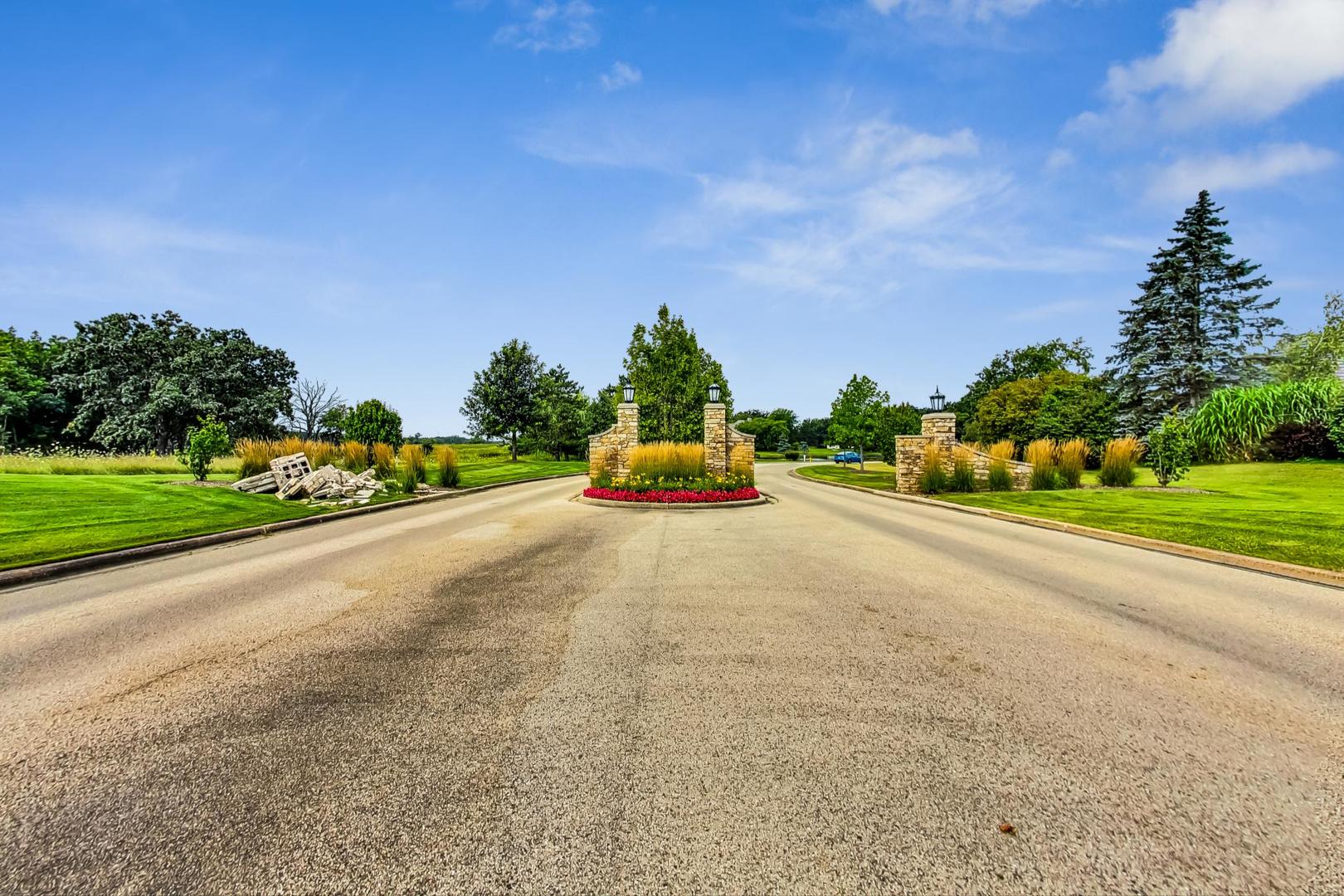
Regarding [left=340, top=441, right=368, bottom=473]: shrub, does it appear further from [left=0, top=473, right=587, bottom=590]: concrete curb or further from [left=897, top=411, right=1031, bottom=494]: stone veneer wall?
[left=897, top=411, right=1031, bottom=494]: stone veneer wall

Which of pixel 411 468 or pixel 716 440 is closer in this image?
pixel 411 468

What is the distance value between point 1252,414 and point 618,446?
26.4 metres

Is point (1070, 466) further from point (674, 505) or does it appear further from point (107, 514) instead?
point (107, 514)

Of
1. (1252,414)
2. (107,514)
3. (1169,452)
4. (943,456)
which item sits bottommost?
(107,514)

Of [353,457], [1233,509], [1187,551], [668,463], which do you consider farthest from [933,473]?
[353,457]

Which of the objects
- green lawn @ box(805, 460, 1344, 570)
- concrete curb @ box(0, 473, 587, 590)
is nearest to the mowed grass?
concrete curb @ box(0, 473, 587, 590)

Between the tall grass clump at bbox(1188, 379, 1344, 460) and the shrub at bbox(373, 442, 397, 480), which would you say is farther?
the tall grass clump at bbox(1188, 379, 1344, 460)

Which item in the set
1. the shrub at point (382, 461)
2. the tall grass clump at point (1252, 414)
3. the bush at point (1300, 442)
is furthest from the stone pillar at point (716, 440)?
the bush at point (1300, 442)

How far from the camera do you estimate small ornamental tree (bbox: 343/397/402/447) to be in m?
22.7

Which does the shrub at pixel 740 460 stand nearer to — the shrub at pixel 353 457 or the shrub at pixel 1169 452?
the shrub at pixel 1169 452

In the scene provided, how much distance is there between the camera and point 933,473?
18000 millimetres

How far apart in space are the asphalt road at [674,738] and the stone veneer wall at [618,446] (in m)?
14.4

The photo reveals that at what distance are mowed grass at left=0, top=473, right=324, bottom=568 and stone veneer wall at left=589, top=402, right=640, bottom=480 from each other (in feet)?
31.6

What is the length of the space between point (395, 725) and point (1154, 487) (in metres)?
21.1
